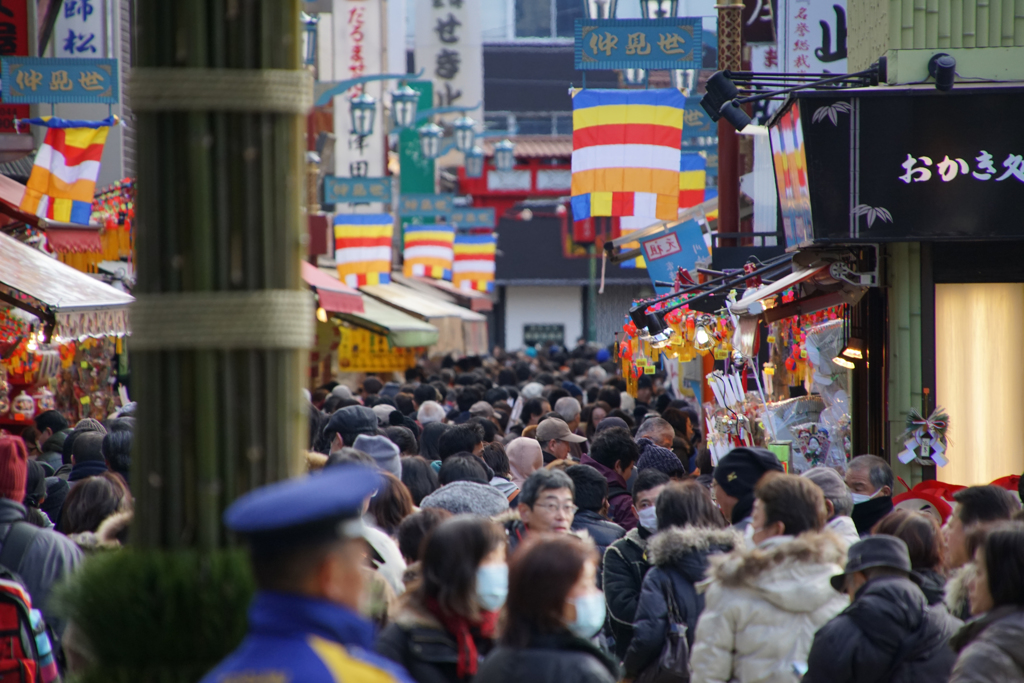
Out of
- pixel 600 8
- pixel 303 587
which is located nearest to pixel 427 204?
pixel 600 8

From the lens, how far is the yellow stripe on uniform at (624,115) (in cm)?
1247

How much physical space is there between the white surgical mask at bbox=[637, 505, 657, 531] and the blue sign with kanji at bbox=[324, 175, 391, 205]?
13.8 meters

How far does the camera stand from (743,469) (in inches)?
202

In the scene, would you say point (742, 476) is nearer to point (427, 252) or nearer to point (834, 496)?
point (834, 496)

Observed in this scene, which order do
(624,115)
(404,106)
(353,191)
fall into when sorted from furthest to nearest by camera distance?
(404,106) → (353,191) → (624,115)

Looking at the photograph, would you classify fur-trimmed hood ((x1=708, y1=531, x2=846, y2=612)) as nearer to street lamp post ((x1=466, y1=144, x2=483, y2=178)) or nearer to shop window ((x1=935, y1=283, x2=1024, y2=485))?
shop window ((x1=935, y1=283, x2=1024, y2=485))

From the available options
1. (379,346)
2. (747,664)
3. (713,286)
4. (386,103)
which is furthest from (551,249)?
(747,664)

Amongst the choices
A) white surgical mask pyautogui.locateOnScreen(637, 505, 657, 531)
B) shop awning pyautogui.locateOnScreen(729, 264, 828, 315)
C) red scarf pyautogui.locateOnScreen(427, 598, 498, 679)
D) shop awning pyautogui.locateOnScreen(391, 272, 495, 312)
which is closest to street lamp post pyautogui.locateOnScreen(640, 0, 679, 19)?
shop awning pyautogui.locateOnScreen(729, 264, 828, 315)

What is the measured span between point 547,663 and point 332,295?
12.7 meters

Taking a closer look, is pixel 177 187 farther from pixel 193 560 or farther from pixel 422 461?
pixel 422 461

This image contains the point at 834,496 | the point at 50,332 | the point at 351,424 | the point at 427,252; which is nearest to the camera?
the point at 834,496

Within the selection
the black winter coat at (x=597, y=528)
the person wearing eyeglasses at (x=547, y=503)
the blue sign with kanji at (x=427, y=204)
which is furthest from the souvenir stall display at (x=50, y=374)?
the blue sign with kanji at (x=427, y=204)

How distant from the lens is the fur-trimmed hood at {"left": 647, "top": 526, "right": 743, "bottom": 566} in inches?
187

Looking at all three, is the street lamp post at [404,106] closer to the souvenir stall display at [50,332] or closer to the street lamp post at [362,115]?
the street lamp post at [362,115]
